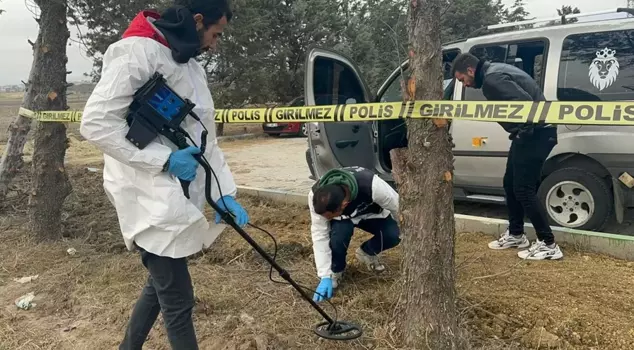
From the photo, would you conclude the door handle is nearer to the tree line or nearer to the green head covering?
the green head covering

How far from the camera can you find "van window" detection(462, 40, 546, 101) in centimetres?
491

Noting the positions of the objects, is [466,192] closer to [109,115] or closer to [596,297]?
[596,297]

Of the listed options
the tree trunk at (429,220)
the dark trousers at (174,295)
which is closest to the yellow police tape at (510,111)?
the tree trunk at (429,220)

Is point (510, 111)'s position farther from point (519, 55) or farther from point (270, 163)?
point (270, 163)

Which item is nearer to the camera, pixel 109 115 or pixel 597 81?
pixel 109 115

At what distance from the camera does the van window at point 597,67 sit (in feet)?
14.4

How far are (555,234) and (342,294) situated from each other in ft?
6.73

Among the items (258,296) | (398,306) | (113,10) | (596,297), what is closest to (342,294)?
(258,296)

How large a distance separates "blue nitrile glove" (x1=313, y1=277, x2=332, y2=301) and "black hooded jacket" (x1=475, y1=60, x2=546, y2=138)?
1.89 m

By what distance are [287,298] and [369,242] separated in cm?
76

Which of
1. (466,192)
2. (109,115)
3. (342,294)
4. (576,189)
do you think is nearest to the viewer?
(109,115)

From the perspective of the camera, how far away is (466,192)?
18.1 ft

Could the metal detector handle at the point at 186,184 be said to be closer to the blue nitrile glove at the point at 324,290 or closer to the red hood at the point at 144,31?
the red hood at the point at 144,31

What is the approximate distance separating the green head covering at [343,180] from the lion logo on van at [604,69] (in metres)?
2.49
